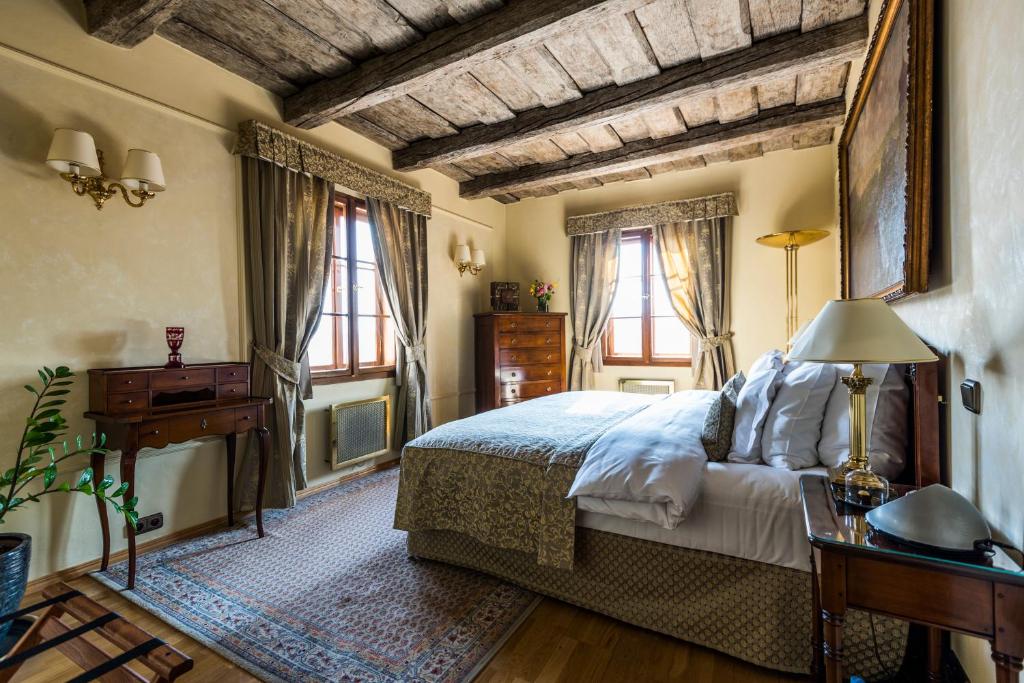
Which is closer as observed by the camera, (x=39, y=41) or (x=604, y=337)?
(x=39, y=41)

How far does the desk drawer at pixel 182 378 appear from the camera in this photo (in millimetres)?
2357

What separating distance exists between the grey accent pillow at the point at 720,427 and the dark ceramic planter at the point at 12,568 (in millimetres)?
2637

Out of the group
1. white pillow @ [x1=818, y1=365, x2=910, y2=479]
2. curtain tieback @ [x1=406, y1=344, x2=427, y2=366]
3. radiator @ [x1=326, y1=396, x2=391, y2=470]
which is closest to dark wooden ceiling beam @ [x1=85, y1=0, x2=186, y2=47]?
radiator @ [x1=326, y1=396, x2=391, y2=470]

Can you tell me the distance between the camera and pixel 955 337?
1.29 metres

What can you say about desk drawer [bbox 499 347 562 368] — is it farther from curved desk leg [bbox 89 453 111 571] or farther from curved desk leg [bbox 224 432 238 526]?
curved desk leg [bbox 89 453 111 571]

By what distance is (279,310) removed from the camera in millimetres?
3041

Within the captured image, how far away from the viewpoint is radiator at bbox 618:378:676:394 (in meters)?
4.74

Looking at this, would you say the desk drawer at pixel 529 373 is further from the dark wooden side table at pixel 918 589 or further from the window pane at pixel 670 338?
the dark wooden side table at pixel 918 589

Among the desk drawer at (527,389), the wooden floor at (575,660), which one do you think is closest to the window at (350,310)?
the desk drawer at (527,389)

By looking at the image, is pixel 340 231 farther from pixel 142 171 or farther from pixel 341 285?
pixel 142 171

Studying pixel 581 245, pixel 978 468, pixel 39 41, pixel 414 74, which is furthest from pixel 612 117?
pixel 39 41

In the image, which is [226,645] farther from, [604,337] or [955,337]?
[604,337]

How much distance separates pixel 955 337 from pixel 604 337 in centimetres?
389

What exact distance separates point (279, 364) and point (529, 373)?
2.52 meters
